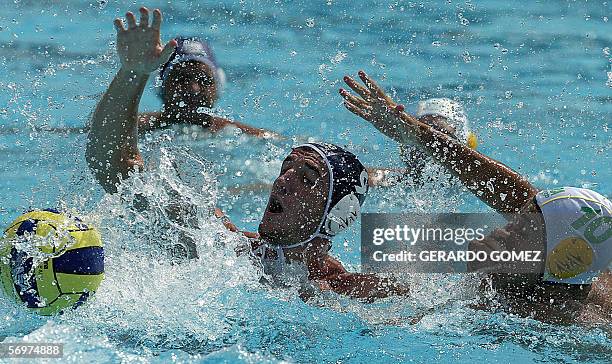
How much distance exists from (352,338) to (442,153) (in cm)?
79

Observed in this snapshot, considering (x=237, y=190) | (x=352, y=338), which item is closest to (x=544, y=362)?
(x=352, y=338)

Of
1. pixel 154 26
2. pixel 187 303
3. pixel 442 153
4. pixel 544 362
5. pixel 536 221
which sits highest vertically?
pixel 154 26

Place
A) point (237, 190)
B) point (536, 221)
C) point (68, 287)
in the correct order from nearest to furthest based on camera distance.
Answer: point (68, 287), point (536, 221), point (237, 190)

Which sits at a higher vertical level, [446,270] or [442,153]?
[442,153]

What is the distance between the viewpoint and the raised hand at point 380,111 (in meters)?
3.32

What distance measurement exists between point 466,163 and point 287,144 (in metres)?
2.68

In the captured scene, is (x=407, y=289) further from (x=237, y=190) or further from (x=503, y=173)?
(x=237, y=190)

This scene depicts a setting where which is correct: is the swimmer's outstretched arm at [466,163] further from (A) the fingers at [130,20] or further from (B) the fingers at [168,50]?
(A) the fingers at [130,20]

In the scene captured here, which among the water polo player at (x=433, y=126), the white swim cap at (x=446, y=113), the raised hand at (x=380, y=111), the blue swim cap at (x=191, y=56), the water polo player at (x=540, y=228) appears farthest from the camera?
the blue swim cap at (x=191, y=56)

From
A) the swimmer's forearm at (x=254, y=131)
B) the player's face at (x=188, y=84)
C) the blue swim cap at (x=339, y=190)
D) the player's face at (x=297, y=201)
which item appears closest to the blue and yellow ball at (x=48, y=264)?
the player's face at (x=297, y=201)

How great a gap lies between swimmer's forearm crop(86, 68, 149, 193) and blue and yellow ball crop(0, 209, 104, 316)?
321 millimetres

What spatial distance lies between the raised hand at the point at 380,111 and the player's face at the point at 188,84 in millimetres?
1782

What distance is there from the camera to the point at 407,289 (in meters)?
3.50

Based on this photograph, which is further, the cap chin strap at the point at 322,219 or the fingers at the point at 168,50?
the cap chin strap at the point at 322,219
